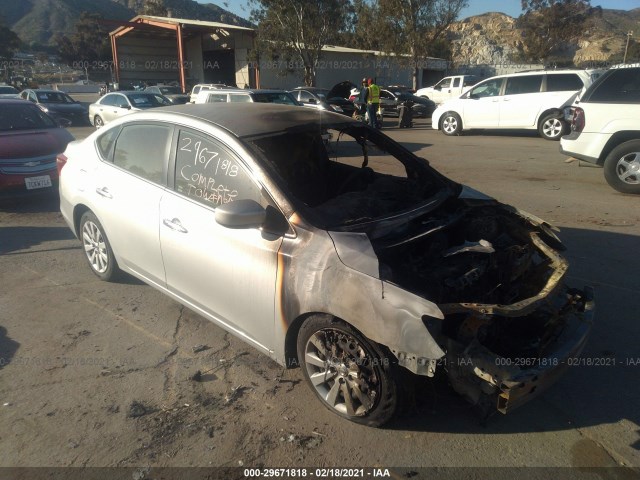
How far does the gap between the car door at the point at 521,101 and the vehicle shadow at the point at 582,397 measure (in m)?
11.3

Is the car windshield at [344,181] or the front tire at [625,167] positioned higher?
the car windshield at [344,181]

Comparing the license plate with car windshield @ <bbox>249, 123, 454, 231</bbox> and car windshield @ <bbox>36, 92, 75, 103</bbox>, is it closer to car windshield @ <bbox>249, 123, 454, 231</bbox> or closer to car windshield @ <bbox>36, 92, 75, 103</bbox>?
car windshield @ <bbox>249, 123, 454, 231</bbox>

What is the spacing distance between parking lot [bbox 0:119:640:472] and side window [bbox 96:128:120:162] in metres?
1.26

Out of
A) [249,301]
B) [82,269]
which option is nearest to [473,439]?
[249,301]

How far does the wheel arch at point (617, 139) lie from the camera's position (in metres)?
7.20

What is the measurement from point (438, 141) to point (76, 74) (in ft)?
250

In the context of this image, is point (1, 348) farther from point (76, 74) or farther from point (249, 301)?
point (76, 74)

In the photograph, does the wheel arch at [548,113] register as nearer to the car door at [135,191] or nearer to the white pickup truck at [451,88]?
the white pickup truck at [451,88]

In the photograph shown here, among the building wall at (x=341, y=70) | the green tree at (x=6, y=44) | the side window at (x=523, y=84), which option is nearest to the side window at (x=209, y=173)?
the side window at (x=523, y=84)

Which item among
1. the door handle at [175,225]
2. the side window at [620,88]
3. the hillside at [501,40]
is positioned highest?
the hillside at [501,40]

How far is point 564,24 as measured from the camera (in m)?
38.2

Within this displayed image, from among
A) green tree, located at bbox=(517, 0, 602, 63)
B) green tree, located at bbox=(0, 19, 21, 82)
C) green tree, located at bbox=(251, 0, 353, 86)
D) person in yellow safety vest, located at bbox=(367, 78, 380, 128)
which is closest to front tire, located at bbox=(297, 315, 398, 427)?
person in yellow safety vest, located at bbox=(367, 78, 380, 128)

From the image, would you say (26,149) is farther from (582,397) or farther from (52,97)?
(52,97)

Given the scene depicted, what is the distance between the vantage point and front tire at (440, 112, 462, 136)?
1575 cm
